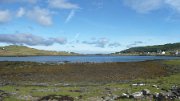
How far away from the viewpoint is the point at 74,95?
36.9 metres

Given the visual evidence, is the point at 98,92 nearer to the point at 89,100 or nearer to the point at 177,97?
the point at 89,100

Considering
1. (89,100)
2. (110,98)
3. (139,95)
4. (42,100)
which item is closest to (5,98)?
(42,100)

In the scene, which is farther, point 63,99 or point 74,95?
point 74,95

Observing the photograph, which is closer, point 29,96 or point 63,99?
point 63,99

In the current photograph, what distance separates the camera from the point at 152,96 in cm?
3338

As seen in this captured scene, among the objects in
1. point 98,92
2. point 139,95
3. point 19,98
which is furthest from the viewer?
point 98,92

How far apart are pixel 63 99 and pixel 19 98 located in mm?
5747

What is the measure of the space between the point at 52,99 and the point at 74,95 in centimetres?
447

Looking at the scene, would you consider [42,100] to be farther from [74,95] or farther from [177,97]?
[177,97]

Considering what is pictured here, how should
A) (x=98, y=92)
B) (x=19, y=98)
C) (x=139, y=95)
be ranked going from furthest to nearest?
(x=98, y=92)
(x=19, y=98)
(x=139, y=95)

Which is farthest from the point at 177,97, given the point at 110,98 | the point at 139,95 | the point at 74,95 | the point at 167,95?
the point at 74,95

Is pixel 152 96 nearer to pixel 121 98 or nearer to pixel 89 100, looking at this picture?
pixel 121 98

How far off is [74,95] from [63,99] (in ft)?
12.2

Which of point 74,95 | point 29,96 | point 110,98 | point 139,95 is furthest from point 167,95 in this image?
point 29,96
